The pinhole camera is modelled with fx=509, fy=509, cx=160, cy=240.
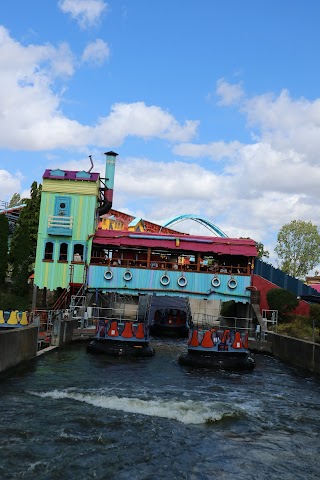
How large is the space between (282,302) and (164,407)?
24.8 metres

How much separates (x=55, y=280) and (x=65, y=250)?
276 cm

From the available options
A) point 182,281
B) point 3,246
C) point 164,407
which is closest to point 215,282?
point 182,281

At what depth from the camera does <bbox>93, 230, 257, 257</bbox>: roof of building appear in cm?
4328

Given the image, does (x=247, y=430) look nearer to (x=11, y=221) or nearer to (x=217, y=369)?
(x=217, y=369)

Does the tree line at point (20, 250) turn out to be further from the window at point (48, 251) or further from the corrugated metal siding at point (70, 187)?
the corrugated metal siding at point (70, 187)

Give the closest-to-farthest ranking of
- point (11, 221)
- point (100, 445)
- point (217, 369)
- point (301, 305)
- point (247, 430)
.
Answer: point (100, 445) → point (247, 430) → point (217, 369) → point (301, 305) → point (11, 221)

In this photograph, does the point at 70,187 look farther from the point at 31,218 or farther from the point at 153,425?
the point at 153,425

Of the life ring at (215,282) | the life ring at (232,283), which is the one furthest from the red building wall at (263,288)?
the life ring at (215,282)

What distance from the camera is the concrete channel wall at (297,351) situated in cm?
2704

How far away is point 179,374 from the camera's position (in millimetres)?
25844

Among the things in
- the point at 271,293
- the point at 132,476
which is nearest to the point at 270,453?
the point at 132,476

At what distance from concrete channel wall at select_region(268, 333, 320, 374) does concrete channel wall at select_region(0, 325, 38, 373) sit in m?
14.9

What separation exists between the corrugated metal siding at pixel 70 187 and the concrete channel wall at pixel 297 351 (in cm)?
1939

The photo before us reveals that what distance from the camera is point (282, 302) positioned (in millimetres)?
40625
